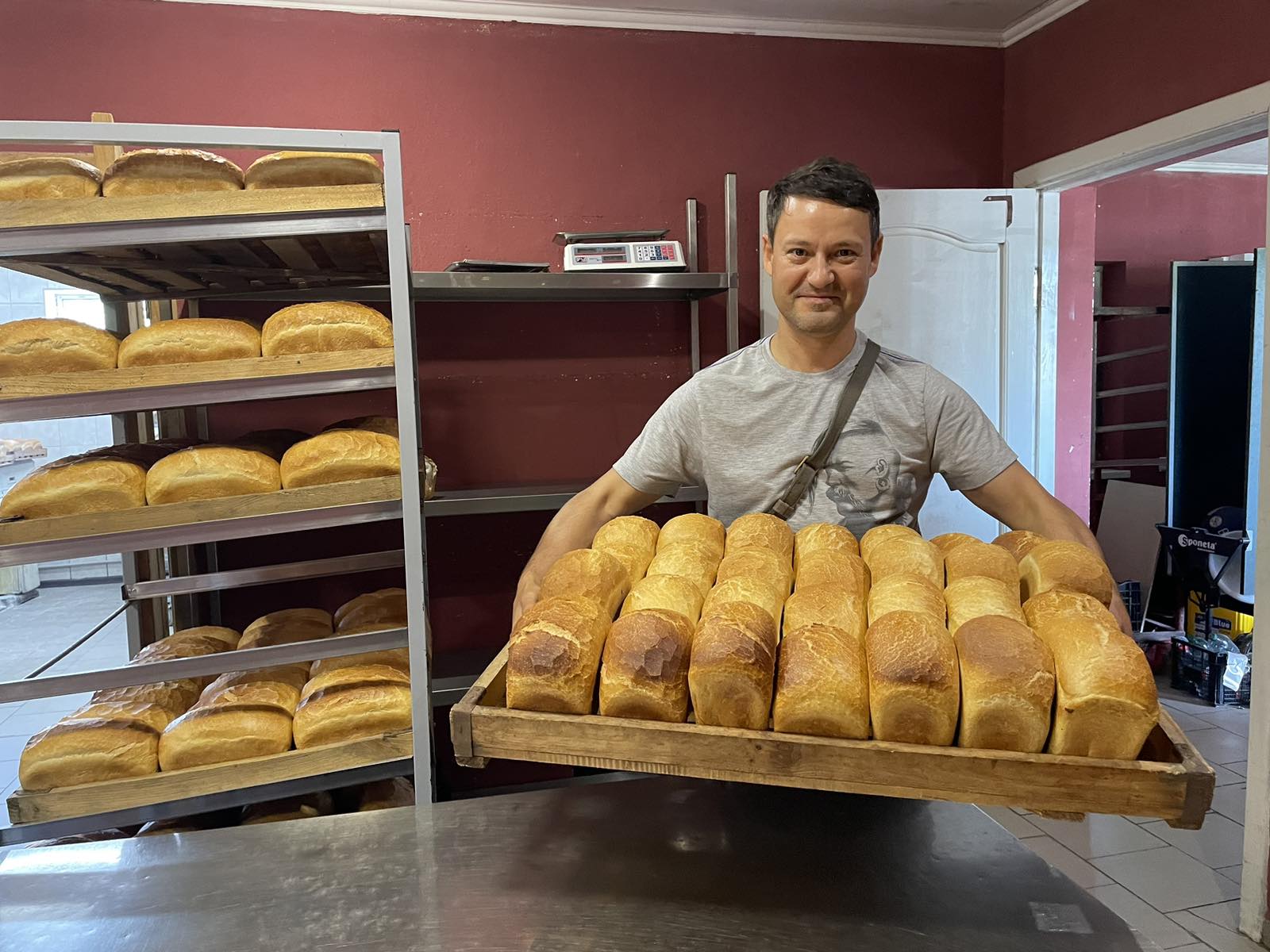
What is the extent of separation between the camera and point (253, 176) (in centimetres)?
187

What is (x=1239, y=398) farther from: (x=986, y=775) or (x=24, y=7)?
(x=24, y=7)

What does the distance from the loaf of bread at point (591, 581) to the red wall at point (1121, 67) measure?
7.94 ft

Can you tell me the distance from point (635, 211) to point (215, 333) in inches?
64.0

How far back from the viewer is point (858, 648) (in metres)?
0.92

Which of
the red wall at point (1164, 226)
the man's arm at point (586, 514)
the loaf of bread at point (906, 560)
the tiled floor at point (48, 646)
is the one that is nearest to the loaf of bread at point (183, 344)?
the man's arm at point (586, 514)

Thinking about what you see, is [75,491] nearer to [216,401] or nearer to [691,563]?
[216,401]

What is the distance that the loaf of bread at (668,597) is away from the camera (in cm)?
A: 102

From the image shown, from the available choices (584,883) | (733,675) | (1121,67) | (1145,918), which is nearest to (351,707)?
(584,883)

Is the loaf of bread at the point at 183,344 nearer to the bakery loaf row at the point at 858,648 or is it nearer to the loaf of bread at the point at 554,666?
the bakery loaf row at the point at 858,648

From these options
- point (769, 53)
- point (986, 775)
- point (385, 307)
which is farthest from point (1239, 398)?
point (986, 775)

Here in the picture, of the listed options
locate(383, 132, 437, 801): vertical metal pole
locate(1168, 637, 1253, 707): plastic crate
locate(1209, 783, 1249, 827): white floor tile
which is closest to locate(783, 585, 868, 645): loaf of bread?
locate(383, 132, 437, 801): vertical metal pole

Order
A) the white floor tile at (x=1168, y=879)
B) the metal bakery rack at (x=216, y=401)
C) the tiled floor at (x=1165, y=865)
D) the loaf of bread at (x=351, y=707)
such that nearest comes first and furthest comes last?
1. the metal bakery rack at (x=216, y=401)
2. the loaf of bread at (x=351, y=707)
3. the tiled floor at (x=1165, y=865)
4. the white floor tile at (x=1168, y=879)

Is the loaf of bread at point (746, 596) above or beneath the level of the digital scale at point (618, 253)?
beneath

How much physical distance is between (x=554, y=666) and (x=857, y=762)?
0.34m
